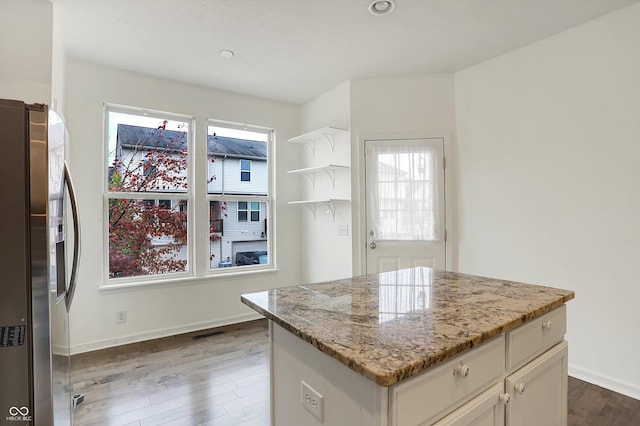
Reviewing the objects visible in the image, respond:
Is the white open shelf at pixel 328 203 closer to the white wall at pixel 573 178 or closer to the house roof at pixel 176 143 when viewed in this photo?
the house roof at pixel 176 143

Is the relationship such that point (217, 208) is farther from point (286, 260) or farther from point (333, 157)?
point (333, 157)

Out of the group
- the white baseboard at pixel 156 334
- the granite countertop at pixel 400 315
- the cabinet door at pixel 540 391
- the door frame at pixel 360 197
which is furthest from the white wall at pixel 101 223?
the cabinet door at pixel 540 391

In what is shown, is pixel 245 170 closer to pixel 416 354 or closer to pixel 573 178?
pixel 573 178

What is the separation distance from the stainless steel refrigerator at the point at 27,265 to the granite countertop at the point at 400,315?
0.81 metres

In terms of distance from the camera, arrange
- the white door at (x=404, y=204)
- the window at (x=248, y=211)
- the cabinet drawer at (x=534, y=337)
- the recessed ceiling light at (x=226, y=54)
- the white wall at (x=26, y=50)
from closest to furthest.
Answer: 1. the cabinet drawer at (x=534, y=337)
2. the white wall at (x=26, y=50)
3. the recessed ceiling light at (x=226, y=54)
4. the white door at (x=404, y=204)
5. the window at (x=248, y=211)

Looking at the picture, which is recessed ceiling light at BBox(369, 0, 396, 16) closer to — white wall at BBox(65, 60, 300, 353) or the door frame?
the door frame

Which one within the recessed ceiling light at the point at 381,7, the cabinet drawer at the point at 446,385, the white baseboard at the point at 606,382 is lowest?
the white baseboard at the point at 606,382

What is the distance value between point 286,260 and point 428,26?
2.96 meters

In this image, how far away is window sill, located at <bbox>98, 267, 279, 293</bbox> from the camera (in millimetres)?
3158

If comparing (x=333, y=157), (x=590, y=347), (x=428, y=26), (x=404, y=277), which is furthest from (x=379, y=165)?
(x=590, y=347)

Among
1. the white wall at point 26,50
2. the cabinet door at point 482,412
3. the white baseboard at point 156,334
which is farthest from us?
the white baseboard at point 156,334

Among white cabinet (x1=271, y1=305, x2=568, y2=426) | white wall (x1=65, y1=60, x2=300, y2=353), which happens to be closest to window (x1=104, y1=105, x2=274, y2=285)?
white wall (x1=65, y1=60, x2=300, y2=353)

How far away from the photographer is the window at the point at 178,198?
328 centimetres

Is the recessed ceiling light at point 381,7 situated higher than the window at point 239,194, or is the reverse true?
the recessed ceiling light at point 381,7
